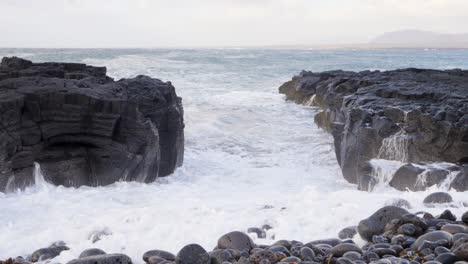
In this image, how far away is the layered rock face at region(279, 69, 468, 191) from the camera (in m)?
8.91

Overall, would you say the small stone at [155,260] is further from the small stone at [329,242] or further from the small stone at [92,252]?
the small stone at [329,242]

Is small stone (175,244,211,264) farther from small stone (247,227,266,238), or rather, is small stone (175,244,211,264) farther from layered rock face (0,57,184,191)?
layered rock face (0,57,184,191)

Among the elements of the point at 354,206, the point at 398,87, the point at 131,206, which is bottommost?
the point at 131,206

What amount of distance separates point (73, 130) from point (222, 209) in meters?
3.86

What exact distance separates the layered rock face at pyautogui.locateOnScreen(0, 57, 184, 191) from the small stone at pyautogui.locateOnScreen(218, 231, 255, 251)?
4709 mm

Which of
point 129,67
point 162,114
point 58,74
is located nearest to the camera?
point 162,114

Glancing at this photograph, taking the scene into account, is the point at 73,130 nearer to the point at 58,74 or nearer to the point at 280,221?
the point at 58,74

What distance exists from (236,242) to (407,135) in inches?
218

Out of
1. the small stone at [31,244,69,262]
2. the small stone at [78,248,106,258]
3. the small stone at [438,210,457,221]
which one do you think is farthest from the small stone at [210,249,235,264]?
the small stone at [438,210,457,221]

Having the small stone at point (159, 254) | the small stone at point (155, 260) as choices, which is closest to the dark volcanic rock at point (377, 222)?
the small stone at point (159, 254)

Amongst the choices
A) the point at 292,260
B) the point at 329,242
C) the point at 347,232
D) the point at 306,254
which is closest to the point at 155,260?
the point at 292,260

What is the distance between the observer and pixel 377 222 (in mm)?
5867

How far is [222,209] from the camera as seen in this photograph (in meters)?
7.50

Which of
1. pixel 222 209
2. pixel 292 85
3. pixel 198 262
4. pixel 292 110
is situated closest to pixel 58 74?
pixel 222 209
